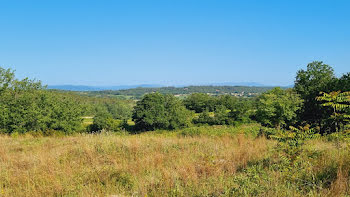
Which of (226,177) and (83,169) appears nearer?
(226,177)

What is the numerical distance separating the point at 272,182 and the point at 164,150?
386cm

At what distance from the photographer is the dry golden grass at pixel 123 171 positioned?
379cm

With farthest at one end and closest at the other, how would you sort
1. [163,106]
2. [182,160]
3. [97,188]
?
[163,106] < [182,160] < [97,188]

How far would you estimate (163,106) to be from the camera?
67812 millimetres

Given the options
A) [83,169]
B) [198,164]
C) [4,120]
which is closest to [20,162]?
[83,169]

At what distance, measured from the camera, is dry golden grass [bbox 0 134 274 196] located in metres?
3.79

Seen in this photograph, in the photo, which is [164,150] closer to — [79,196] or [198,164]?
[198,164]

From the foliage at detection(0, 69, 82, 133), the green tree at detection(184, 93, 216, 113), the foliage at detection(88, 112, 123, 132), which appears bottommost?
the foliage at detection(88, 112, 123, 132)

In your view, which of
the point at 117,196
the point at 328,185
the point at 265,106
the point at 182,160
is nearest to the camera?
the point at 328,185

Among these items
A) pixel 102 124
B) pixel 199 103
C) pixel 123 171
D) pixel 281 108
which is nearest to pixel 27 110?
pixel 123 171

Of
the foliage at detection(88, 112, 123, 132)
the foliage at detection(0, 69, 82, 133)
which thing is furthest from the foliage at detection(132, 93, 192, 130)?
the foliage at detection(0, 69, 82, 133)

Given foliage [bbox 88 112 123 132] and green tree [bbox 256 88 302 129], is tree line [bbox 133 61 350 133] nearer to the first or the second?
green tree [bbox 256 88 302 129]

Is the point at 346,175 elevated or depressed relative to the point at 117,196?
elevated

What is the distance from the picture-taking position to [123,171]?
4.85 metres
